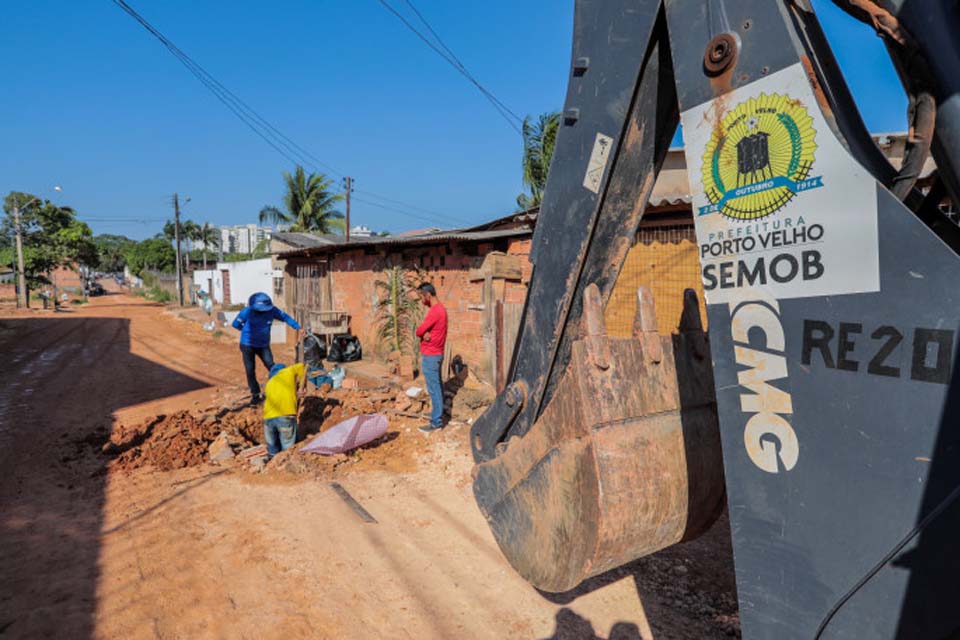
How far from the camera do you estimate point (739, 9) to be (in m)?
1.37

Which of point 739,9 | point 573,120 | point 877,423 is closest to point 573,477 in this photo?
point 877,423

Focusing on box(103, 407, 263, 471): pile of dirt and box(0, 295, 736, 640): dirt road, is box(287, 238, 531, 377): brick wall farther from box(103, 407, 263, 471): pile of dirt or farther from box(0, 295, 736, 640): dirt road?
box(103, 407, 263, 471): pile of dirt

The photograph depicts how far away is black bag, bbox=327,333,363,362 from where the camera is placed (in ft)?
37.4

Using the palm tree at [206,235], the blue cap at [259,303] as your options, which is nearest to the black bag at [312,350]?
the blue cap at [259,303]

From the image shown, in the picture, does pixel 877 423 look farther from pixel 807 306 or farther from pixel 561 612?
pixel 561 612

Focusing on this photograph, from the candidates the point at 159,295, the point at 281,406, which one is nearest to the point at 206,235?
the point at 159,295

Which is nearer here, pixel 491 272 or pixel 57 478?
pixel 57 478

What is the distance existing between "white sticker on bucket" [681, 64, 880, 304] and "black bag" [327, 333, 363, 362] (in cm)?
1066

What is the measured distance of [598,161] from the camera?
73.8 inches

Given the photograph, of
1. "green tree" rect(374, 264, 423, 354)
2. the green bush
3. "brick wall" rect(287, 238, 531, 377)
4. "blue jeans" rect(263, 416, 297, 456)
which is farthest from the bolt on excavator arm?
the green bush

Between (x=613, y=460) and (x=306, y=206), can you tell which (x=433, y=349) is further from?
(x=306, y=206)

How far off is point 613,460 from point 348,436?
4.13m

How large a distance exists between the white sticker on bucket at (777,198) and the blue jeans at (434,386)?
203 inches

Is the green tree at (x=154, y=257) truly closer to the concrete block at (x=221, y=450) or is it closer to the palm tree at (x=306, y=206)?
the palm tree at (x=306, y=206)
